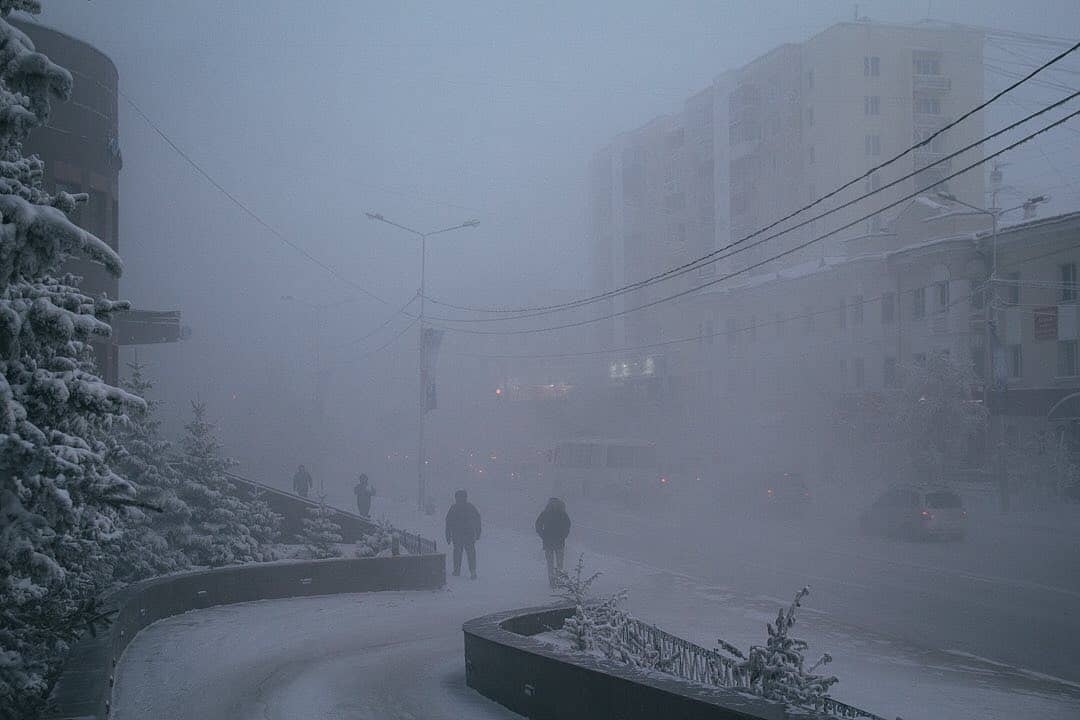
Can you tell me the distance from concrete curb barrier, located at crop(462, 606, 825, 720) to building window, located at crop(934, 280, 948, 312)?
41040 millimetres

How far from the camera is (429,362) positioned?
36.8m

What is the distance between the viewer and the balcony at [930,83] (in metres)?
69.7

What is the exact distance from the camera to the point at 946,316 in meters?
47.1

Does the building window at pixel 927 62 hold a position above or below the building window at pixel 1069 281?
above

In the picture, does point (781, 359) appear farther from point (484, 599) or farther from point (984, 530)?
point (484, 599)

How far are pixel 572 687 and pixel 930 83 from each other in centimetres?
7045

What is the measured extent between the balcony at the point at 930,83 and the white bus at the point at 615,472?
137ft

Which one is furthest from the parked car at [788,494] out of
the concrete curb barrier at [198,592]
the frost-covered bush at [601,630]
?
the frost-covered bush at [601,630]

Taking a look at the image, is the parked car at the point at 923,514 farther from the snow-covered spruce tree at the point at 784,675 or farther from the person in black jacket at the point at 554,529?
the snow-covered spruce tree at the point at 784,675

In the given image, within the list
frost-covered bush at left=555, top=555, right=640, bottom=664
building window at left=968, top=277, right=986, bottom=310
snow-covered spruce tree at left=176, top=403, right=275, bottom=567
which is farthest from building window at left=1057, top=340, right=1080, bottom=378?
frost-covered bush at left=555, top=555, right=640, bottom=664

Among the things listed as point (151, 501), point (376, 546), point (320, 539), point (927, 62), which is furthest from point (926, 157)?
point (151, 501)

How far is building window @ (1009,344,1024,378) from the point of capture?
42.8m

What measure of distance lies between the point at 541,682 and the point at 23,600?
424 cm

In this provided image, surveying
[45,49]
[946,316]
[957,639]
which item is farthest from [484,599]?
[946,316]
